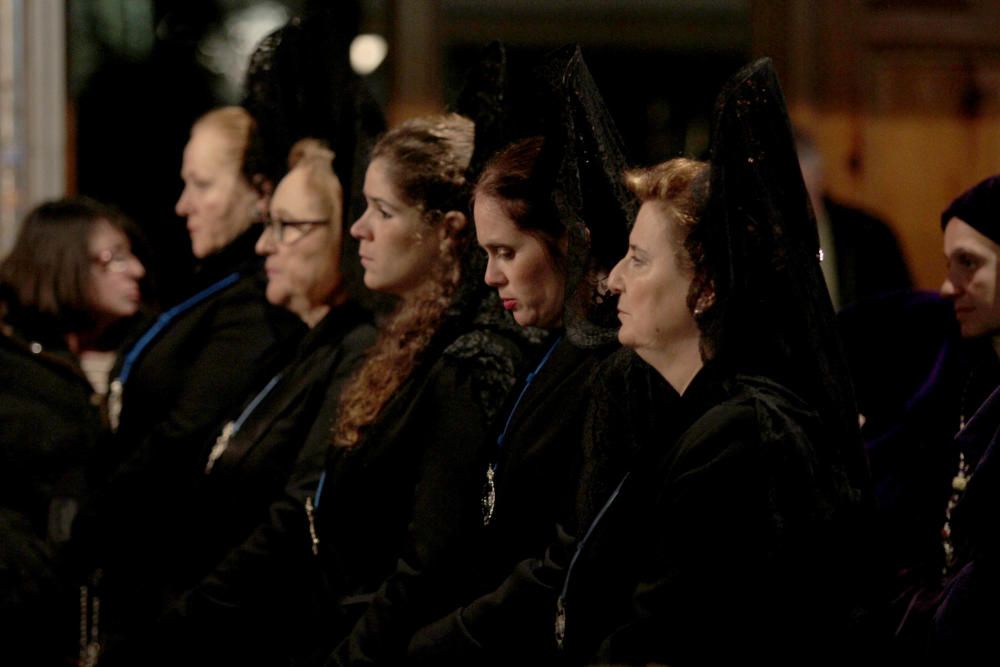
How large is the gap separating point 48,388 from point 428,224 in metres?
1.49

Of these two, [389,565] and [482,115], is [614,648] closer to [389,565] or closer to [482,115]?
[389,565]

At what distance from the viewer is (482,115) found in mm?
3178

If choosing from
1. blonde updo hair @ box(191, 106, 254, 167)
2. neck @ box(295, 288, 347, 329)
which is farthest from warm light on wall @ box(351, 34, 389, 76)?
neck @ box(295, 288, 347, 329)

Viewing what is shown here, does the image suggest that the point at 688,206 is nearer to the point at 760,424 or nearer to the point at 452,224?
the point at 760,424

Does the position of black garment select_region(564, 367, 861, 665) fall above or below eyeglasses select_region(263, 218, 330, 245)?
below

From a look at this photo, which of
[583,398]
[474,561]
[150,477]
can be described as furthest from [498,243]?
[150,477]

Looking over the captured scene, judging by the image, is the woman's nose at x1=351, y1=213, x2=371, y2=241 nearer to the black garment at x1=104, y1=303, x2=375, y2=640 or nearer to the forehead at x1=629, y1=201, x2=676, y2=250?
the black garment at x1=104, y1=303, x2=375, y2=640

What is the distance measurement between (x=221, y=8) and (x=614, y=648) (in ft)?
13.7

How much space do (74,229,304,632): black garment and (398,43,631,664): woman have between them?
1105 mm

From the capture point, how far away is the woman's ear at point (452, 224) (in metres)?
3.23

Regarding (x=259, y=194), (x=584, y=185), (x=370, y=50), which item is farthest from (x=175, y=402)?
(x=370, y=50)

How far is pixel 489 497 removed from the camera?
114 inches

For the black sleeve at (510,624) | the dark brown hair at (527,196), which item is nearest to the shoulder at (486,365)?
the dark brown hair at (527,196)

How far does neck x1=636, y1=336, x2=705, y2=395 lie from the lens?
2.50 meters
